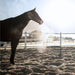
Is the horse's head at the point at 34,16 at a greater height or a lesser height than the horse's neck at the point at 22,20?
greater

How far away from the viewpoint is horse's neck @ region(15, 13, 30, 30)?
385 cm

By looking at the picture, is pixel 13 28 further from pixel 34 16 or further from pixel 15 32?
pixel 34 16

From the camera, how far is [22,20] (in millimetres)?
3916

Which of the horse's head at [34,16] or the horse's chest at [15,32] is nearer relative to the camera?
the horse's chest at [15,32]

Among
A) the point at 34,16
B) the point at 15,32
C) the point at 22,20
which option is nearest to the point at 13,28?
the point at 15,32

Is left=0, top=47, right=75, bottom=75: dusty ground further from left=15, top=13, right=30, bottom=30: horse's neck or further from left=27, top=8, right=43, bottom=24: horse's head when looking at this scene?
left=27, top=8, right=43, bottom=24: horse's head

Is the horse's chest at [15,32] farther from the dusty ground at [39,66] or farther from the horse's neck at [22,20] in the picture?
the dusty ground at [39,66]

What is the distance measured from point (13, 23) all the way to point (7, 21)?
0.68 feet

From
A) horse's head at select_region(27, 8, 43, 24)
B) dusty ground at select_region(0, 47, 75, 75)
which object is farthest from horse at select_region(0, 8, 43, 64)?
dusty ground at select_region(0, 47, 75, 75)

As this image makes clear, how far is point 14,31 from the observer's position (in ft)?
12.2

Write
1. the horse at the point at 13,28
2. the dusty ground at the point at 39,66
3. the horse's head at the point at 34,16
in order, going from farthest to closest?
the horse's head at the point at 34,16 → the horse at the point at 13,28 → the dusty ground at the point at 39,66

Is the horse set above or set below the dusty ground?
above

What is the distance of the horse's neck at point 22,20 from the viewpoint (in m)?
3.85

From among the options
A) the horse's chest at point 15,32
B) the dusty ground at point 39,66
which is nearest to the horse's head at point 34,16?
the horse's chest at point 15,32
